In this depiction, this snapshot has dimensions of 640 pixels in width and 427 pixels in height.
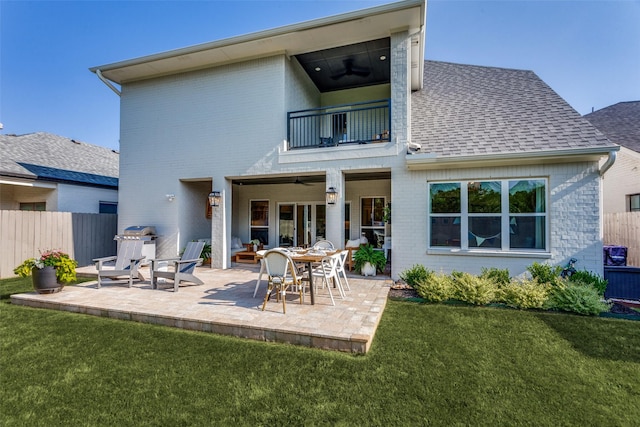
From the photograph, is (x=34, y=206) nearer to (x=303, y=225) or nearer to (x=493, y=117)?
(x=303, y=225)

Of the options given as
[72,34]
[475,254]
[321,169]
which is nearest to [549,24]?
[475,254]

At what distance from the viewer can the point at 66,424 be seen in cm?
259

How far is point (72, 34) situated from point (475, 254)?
52.1 feet

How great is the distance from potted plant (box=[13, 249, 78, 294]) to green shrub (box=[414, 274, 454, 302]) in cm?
790

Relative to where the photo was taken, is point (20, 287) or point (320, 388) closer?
point (320, 388)

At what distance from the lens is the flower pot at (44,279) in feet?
20.0

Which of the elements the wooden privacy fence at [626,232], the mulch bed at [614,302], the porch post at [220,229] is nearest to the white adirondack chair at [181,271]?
the porch post at [220,229]

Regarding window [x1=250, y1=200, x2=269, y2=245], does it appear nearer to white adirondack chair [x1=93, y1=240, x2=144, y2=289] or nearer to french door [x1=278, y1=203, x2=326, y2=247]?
french door [x1=278, y1=203, x2=326, y2=247]

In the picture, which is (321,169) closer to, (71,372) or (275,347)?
(275,347)

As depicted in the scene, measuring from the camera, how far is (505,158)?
268 inches

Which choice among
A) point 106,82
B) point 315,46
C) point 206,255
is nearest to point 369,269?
point 206,255

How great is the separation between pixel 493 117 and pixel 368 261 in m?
5.52

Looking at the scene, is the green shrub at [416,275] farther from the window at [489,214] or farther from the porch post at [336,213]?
the porch post at [336,213]

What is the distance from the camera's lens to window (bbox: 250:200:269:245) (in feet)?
42.4
